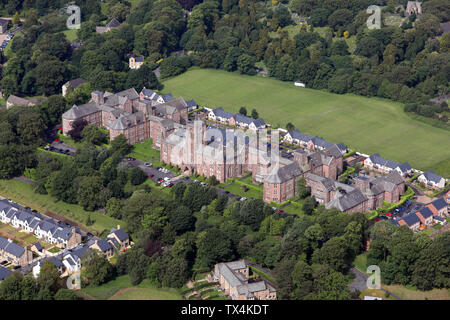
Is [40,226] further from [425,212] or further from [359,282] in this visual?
[425,212]

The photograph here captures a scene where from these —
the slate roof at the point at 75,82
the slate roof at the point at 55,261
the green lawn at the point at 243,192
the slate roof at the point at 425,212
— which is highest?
the slate roof at the point at 425,212

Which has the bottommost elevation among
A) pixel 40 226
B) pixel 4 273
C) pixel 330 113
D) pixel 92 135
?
pixel 330 113

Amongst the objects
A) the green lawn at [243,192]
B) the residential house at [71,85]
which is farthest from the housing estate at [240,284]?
the residential house at [71,85]

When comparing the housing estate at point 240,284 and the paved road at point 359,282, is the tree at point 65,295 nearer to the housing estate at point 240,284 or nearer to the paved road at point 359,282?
the housing estate at point 240,284

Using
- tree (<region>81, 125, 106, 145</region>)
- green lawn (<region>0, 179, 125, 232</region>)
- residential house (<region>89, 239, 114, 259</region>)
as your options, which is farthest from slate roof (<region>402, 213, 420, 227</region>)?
tree (<region>81, 125, 106, 145</region>)

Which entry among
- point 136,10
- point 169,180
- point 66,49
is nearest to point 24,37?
point 66,49

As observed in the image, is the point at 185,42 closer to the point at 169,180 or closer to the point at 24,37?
the point at 24,37

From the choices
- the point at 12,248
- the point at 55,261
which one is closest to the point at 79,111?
the point at 12,248
